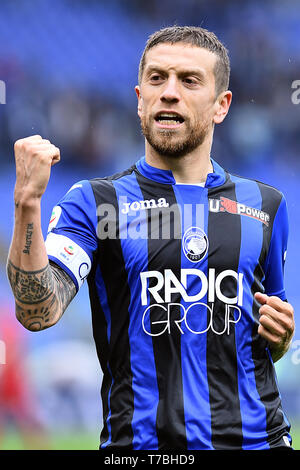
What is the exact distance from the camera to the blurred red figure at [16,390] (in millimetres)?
6184

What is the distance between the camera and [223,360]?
253 centimetres

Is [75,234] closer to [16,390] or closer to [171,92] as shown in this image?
[171,92]

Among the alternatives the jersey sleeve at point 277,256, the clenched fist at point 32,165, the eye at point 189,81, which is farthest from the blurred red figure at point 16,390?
the clenched fist at point 32,165

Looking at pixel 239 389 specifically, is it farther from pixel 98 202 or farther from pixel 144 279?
pixel 98 202

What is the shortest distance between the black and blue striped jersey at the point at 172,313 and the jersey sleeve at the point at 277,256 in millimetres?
71

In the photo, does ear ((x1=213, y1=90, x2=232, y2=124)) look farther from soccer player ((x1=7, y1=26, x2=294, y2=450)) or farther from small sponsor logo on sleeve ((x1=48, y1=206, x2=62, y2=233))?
small sponsor logo on sleeve ((x1=48, y1=206, x2=62, y2=233))

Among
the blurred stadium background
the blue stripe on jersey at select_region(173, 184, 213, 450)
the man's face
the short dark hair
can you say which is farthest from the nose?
the blurred stadium background

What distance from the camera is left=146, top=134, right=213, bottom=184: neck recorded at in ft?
9.15

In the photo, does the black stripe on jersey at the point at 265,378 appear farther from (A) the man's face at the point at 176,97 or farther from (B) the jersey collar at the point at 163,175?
(A) the man's face at the point at 176,97

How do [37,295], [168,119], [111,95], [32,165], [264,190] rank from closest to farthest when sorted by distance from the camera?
[32,165] < [37,295] < [168,119] < [264,190] < [111,95]

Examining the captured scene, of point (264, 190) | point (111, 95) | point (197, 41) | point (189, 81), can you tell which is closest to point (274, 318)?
point (264, 190)

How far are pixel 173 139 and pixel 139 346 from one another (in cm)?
72

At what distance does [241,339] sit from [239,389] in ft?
0.53
